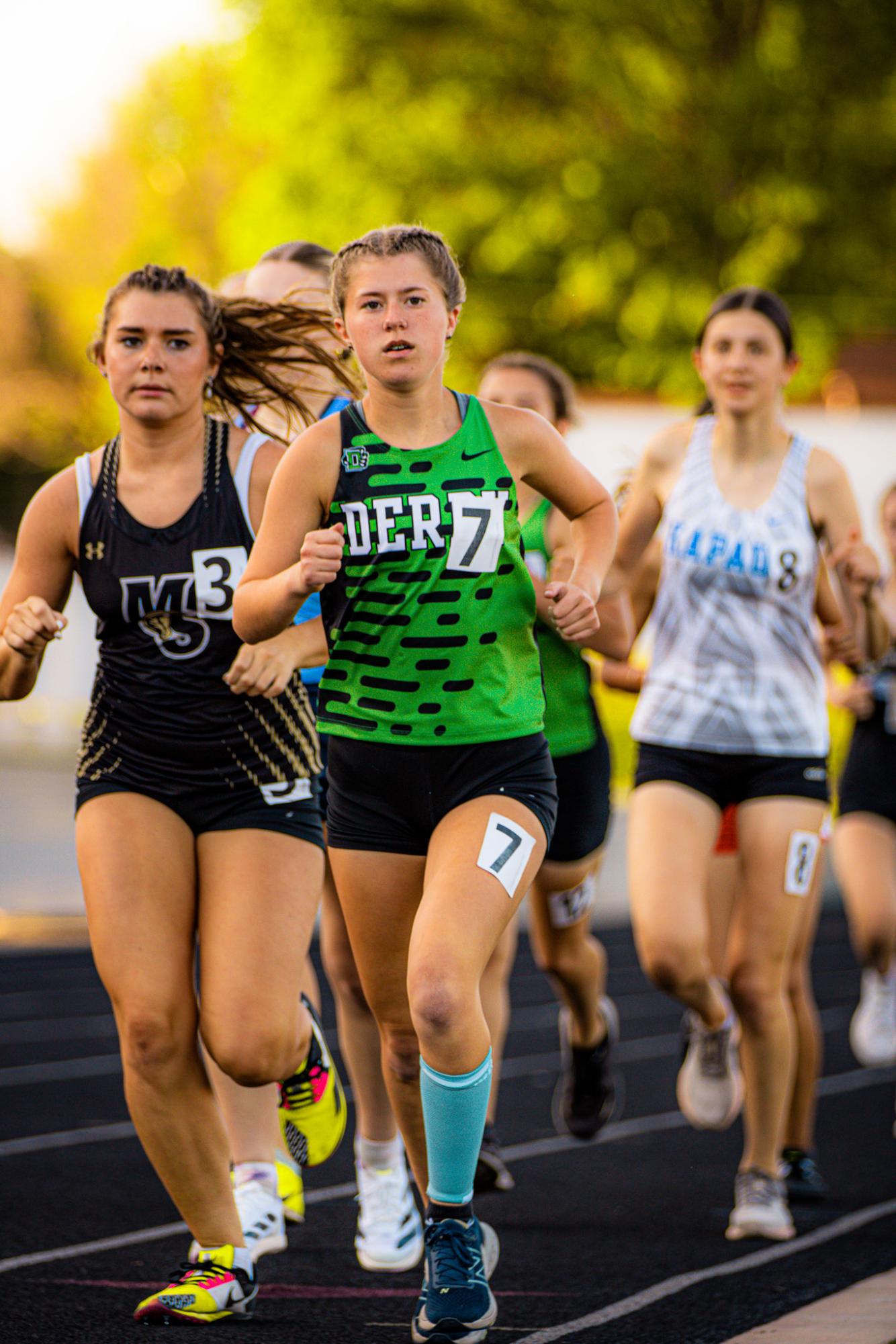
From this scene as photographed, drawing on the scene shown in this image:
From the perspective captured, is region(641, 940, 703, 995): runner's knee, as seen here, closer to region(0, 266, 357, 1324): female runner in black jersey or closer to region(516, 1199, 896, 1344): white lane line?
region(516, 1199, 896, 1344): white lane line

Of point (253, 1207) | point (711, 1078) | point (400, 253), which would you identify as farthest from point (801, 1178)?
point (400, 253)

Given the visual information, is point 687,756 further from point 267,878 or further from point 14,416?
point 14,416

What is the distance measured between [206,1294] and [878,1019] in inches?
161

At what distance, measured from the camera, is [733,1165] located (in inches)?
267

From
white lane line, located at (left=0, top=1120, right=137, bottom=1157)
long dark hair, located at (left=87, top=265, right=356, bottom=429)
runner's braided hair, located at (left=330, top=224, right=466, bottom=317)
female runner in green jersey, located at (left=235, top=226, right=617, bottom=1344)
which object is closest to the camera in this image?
female runner in green jersey, located at (left=235, top=226, right=617, bottom=1344)

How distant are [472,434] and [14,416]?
1740 inches

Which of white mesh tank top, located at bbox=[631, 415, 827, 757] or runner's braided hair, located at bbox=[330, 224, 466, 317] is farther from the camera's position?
white mesh tank top, located at bbox=[631, 415, 827, 757]

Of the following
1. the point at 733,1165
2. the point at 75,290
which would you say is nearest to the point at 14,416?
the point at 75,290

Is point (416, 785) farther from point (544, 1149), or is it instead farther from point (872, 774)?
point (872, 774)

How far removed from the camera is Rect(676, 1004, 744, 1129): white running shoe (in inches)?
234

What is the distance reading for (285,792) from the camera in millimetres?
4613

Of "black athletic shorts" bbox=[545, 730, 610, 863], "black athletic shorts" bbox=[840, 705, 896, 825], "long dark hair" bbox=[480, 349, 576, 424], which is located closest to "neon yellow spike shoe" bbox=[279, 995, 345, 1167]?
"black athletic shorts" bbox=[545, 730, 610, 863]

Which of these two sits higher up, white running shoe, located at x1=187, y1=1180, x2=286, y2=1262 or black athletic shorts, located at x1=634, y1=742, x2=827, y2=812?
black athletic shorts, located at x1=634, y1=742, x2=827, y2=812

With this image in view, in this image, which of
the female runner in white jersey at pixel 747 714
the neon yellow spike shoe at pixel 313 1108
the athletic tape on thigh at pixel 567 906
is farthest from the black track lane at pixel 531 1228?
the athletic tape on thigh at pixel 567 906
